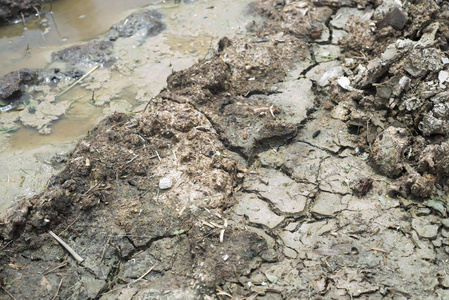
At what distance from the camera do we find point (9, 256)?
2.98 m

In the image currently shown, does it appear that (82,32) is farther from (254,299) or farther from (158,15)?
(254,299)

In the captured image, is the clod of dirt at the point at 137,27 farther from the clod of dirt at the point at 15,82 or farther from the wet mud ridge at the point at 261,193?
the wet mud ridge at the point at 261,193

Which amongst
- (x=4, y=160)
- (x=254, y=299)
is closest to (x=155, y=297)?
(x=254, y=299)

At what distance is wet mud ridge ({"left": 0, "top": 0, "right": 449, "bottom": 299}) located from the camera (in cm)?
281

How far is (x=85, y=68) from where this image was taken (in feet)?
18.2

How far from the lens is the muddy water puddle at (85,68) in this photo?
14.3 ft

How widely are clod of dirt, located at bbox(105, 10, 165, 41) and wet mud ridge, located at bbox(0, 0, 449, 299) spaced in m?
2.13

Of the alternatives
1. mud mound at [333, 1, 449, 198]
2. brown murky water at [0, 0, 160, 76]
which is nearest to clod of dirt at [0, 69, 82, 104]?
brown murky water at [0, 0, 160, 76]

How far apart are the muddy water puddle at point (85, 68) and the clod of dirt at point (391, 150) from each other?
9.39 feet

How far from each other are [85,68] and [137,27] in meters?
1.17

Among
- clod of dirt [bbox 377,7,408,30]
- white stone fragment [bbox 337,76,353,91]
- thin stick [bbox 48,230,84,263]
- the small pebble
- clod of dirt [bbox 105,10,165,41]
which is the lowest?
thin stick [bbox 48,230,84,263]

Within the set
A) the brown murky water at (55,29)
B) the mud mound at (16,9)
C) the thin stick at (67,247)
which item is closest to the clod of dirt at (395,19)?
the brown murky water at (55,29)

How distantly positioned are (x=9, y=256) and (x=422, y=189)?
3.30m

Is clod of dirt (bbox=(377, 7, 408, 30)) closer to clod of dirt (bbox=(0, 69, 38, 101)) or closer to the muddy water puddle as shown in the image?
the muddy water puddle
